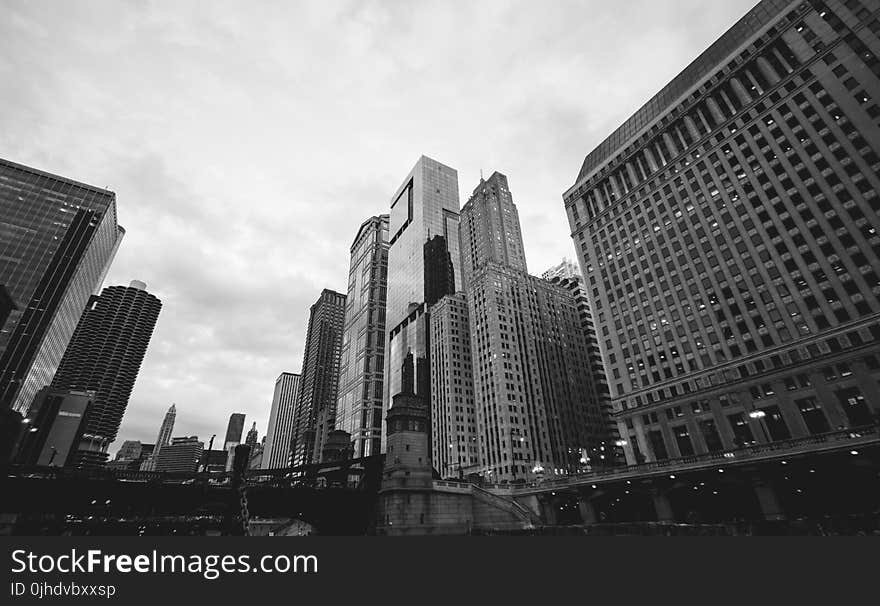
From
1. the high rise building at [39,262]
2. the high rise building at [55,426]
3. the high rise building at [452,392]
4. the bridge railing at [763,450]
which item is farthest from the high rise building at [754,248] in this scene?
the high rise building at [55,426]

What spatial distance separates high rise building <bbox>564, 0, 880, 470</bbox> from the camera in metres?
64.3

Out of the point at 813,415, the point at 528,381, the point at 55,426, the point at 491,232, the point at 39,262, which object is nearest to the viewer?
the point at 813,415

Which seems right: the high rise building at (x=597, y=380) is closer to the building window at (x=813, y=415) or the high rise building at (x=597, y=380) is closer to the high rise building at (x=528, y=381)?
the high rise building at (x=528, y=381)

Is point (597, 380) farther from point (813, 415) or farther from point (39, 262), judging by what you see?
point (39, 262)

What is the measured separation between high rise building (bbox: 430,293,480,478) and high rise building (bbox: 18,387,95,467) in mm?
132261

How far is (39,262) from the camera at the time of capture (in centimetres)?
12838

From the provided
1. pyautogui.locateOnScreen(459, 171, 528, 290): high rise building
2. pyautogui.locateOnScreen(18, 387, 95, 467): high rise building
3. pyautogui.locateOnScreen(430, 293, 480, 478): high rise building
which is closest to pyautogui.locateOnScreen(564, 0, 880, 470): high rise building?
pyautogui.locateOnScreen(430, 293, 480, 478): high rise building

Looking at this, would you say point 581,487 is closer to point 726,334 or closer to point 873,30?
point 726,334

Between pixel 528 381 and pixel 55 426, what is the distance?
17829 cm

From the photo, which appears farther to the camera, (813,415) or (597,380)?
(597,380)

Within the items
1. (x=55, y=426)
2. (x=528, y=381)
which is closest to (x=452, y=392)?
(x=528, y=381)

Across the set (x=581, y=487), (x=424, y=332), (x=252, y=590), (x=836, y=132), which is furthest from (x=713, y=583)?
(x=424, y=332)

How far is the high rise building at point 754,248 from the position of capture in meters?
64.3

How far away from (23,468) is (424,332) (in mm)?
140640
